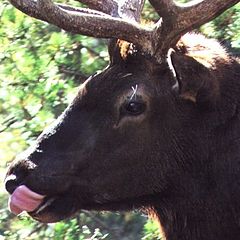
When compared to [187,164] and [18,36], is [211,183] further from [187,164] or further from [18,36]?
[18,36]

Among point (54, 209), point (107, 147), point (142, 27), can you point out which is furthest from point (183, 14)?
point (54, 209)

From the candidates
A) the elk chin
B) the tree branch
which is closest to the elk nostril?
the elk chin

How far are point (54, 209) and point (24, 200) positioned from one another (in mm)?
168

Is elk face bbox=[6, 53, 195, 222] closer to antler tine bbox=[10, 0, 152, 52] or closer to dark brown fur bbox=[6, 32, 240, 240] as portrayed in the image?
dark brown fur bbox=[6, 32, 240, 240]

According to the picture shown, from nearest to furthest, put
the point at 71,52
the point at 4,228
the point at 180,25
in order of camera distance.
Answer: the point at 180,25 → the point at 71,52 → the point at 4,228

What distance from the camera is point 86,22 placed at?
18.6 feet

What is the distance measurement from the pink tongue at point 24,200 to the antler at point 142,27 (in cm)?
84

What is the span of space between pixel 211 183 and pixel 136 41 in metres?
0.81

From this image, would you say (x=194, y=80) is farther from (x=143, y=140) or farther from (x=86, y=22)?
(x=86, y=22)

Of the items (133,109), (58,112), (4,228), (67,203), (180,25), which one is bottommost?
(4,228)

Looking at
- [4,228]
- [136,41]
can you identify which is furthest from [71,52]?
[136,41]

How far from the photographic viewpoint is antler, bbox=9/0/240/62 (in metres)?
5.61

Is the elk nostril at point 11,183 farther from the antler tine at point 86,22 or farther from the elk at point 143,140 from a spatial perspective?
the antler tine at point 86,22

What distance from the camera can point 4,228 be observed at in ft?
27.7
